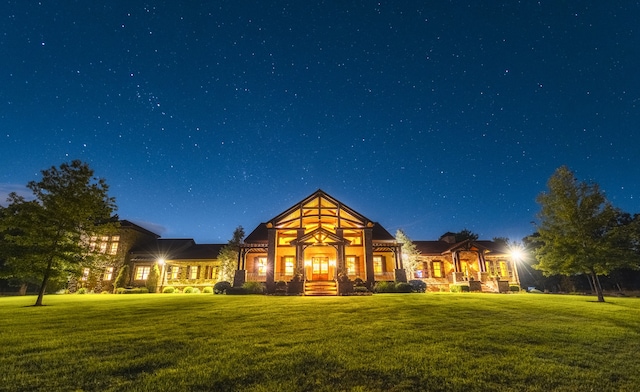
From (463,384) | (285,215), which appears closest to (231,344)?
(463,384)

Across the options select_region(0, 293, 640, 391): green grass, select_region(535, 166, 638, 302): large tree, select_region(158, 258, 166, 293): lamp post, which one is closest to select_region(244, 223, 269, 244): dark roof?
select_region(158, 258, 166, 293): lamp post

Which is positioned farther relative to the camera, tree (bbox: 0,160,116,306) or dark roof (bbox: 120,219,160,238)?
dark roof (bbox: 120,219,160,238)

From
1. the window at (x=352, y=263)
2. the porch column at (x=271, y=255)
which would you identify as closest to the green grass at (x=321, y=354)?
the porch column at (x=271, y=255)

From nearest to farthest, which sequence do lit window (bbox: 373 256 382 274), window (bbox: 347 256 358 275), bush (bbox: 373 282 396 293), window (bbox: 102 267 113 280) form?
1. bush (bbox: 373 282 396 293)
2. window (bbox: 347 256 358 275)
3. lit window (bbox: 373 256 382 274)
4. window (bbox: 102 267 113 280)

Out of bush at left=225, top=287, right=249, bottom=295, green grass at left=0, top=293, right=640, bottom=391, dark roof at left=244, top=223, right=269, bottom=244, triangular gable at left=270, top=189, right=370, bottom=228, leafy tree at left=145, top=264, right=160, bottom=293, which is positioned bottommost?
green grass at left=0, top=293, right=640, bottom=391

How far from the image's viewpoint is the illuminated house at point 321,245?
82.4ft

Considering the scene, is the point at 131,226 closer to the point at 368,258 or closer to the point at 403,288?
the point at 368,258

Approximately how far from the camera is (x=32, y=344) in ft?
22.3

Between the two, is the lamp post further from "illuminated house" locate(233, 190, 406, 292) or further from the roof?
"illuminated house" locate(233, 190, 406, 292)

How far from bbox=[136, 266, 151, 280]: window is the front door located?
21005 millimetres

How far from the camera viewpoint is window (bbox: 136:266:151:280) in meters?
33.7

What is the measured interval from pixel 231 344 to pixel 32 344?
4.84 meters

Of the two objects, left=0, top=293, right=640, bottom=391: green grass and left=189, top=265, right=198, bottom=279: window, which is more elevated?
left=189, top=265, right=198, bottom=279: window

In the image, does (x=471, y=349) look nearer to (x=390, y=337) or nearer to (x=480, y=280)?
(x=390, y=337)
